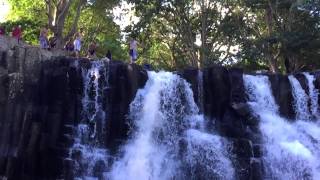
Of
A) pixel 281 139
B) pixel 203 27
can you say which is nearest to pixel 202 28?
pixel 203 27

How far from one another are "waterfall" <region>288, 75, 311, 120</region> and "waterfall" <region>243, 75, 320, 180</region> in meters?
0.06

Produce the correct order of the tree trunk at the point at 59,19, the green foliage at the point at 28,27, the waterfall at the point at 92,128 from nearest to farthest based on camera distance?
the waterfall at the point at 92,128 < the green foliage at the point at 28,27 < the tree trunk at the point at 59,19

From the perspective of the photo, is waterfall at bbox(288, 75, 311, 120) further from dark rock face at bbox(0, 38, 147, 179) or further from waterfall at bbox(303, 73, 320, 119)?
dark rock face at bbox(0, 38, 147, 179)

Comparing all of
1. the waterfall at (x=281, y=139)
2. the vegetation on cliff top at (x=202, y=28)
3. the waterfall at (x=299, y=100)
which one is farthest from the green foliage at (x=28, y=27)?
the waterfall at (x=299, y=100)

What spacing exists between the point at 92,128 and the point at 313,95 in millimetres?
9207

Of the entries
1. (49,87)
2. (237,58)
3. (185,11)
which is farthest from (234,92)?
(185,11)

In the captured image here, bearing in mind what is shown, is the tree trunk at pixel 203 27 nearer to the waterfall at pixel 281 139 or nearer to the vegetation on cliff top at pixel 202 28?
the vegetation on cliff top at pixel 202 28

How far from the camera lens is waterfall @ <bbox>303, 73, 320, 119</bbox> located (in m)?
20.8

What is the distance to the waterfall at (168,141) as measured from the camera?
17.7 meters

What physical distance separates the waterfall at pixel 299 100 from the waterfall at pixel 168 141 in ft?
13.6

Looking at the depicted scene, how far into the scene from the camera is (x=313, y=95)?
21.3 m

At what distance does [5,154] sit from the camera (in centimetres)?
1800

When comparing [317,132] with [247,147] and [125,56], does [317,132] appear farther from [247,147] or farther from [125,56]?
[125,56]

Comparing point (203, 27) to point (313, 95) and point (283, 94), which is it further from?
point (313, 95)
